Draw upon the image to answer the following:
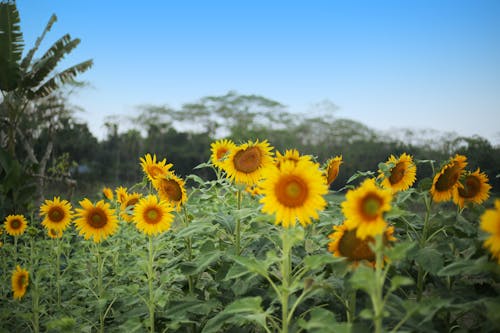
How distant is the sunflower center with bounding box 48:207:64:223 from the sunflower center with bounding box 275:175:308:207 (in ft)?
5.72

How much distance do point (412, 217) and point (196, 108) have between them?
27822 mm

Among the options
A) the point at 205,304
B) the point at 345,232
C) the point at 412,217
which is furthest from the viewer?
the point at 412,217

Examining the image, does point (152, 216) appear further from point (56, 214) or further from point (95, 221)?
point (56, 214)

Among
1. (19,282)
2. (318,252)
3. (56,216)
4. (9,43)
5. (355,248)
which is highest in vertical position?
(9,43)

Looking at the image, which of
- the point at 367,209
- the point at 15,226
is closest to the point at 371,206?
the point at 367,209

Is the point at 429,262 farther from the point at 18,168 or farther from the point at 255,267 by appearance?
the point at 18,168

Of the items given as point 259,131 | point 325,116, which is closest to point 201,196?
point 259,131

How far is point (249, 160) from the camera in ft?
5.20

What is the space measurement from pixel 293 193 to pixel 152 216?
790 millimetres

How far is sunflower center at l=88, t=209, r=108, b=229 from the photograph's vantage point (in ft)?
6.51

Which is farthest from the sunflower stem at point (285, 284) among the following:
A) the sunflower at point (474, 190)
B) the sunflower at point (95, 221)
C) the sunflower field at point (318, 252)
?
the sunflower at point (95, 221)

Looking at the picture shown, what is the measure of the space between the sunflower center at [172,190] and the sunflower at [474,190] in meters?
1.08

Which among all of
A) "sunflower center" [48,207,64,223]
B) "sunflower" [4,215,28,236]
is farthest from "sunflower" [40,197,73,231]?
"sunflower" [4,215,28,236]

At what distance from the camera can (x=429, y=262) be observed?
121 cm
